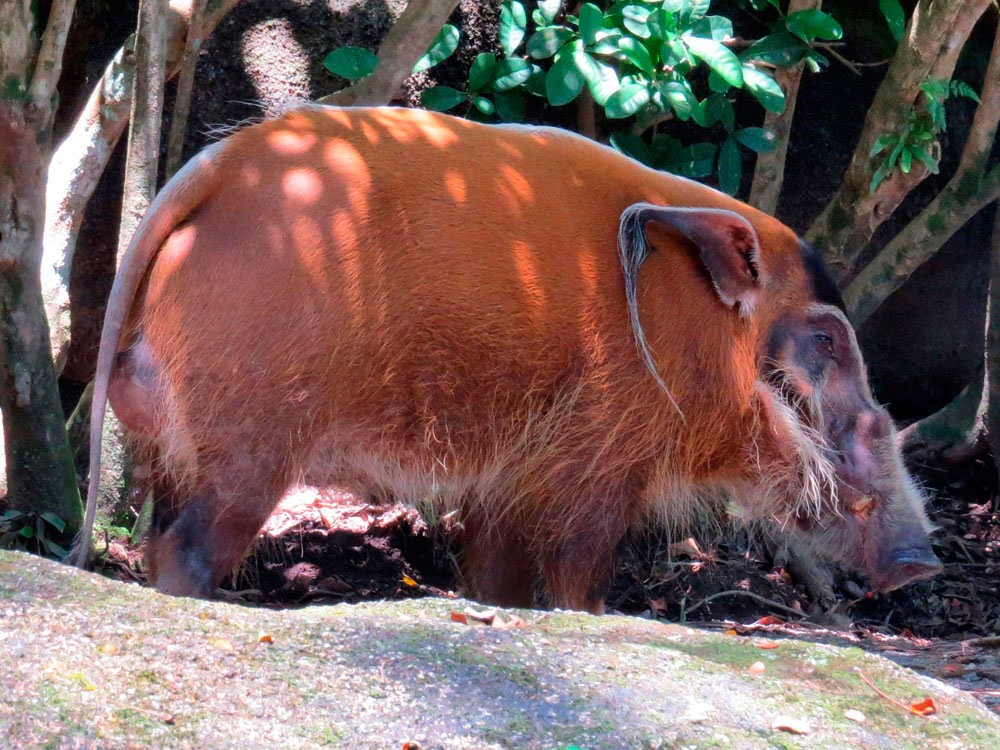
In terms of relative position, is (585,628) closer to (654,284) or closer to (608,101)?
(654,284)

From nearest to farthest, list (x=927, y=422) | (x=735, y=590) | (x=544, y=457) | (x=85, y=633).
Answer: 1. (x=85, y=633)
2. (x=544, y=457)
3. (x=735, y=590)
4. (x=927, y=422)

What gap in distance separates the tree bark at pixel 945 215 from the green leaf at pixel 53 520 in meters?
3.71

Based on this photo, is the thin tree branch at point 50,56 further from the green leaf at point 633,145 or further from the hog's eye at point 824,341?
the hog's eye at point 824,341

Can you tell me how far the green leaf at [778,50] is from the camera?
5133mm

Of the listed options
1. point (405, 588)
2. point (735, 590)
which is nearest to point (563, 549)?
point (405, 588)

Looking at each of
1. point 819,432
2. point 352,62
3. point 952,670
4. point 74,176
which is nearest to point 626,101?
point 352,62

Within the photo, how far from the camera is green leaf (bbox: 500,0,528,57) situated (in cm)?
524

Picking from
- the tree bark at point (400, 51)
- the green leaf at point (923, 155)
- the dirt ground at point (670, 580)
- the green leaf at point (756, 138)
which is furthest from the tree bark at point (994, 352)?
the tree bark at point (400, 51)

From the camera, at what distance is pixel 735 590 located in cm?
538

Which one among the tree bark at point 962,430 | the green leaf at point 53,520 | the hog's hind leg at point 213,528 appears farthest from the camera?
the tree bark at point 962,430

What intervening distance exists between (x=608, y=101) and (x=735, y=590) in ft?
7.45

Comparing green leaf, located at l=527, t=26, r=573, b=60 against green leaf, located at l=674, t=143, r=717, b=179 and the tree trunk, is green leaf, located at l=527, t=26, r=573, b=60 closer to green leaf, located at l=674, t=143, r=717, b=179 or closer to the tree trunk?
green leaf, located at l=674, t=143, r=717, b=179

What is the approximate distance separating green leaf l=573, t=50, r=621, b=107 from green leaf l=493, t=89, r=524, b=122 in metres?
0.53

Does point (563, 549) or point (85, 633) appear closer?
point (85, 633)
